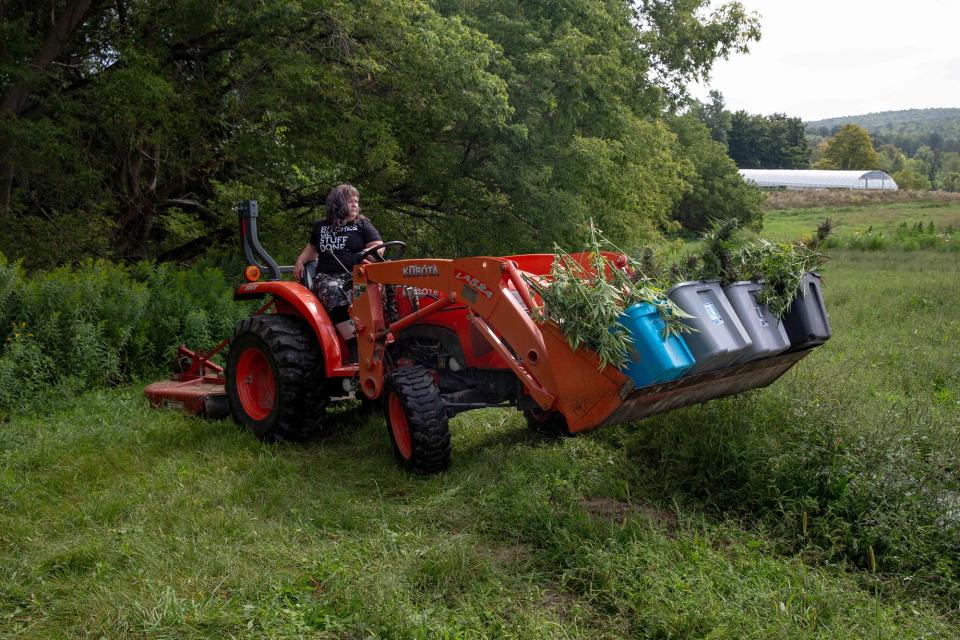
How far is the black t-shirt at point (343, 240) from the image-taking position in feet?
21.4

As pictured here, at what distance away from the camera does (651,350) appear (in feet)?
14.4

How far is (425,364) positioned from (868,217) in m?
35.0

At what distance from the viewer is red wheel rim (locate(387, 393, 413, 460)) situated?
5.66 m

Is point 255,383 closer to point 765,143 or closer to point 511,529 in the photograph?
point 511,529

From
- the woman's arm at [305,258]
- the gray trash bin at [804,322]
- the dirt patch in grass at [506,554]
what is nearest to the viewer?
the dirt patch in grass at [506,554]

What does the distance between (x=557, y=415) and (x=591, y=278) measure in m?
1.87

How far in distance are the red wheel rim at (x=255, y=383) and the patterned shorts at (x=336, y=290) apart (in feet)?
2.40

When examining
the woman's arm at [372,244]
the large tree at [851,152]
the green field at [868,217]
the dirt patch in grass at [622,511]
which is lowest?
the green field at [868,217]

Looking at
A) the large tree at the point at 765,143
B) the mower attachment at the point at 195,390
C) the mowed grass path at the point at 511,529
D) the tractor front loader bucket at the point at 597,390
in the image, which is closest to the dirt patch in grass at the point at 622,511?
the mowed grass path at the point at 511,529

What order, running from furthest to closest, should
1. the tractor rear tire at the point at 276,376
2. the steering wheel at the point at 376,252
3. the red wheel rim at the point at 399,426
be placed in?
the steering wheel at the point at 376,252, the tractor rear tire at the point at 276,376, the red wheel rim at the point at 399,426

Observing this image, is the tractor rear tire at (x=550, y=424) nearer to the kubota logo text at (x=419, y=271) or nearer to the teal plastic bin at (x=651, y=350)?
the kubota logo text at (x=419, y=271)

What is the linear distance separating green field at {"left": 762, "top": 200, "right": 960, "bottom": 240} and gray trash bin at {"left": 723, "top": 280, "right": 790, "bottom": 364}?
2458 centimetres

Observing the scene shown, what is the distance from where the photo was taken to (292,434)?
6414 millimetres

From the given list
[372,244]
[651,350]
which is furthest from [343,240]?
[651,350]
